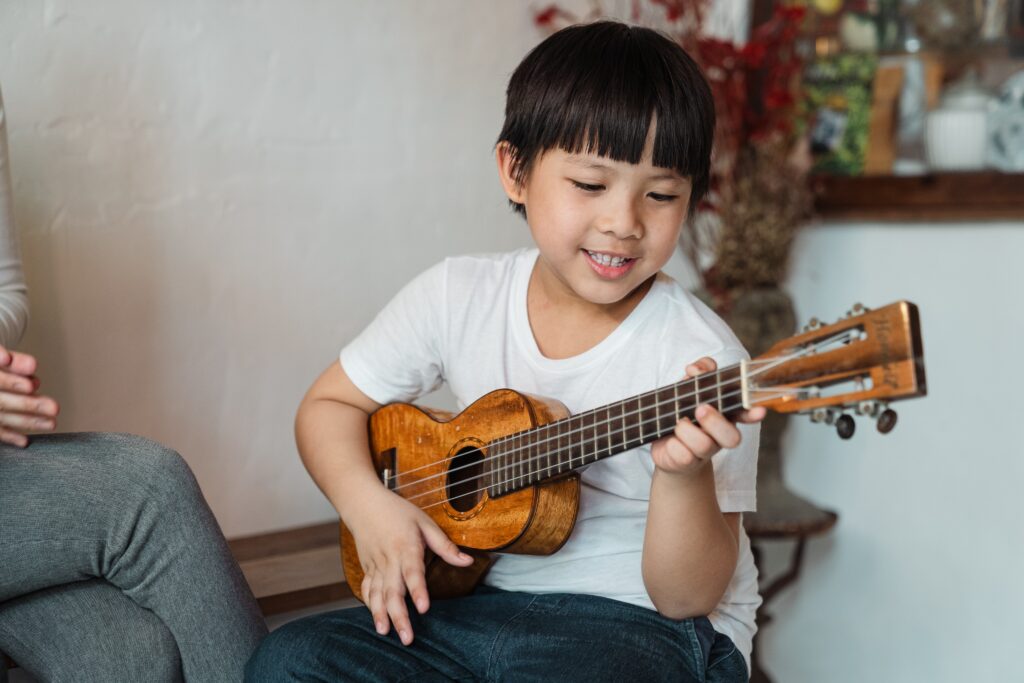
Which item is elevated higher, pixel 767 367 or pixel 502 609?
pixel 767 367

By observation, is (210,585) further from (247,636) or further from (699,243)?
(699,243)

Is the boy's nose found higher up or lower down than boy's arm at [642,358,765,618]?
higher up

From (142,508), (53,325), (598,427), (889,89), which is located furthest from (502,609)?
(889,89)

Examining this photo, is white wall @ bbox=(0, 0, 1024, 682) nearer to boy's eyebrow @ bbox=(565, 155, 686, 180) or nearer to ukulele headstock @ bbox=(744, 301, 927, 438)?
boy's eyebrow @ bbox=(565, 155, 686, 180)

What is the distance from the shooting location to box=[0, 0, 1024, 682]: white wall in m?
1.61

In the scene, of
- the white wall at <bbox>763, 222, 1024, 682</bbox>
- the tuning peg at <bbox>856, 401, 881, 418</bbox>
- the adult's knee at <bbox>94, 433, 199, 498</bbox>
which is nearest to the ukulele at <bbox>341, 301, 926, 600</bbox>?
the tuning peg at <bbox>856, 401, 881, 418</bbox>

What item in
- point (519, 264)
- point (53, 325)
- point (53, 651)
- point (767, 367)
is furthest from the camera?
point (53, 325)

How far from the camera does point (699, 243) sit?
2.20m

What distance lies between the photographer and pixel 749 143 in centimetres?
210

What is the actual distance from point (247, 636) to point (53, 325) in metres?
0.68

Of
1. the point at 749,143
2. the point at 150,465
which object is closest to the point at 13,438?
the point at 150,465

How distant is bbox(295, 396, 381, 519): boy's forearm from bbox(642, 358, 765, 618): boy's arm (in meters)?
0.39

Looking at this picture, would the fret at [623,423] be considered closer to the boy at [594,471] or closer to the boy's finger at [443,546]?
the boy at [594,471]

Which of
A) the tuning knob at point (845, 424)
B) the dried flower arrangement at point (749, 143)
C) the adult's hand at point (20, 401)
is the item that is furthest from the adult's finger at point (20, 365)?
the dried flower arrangement at point (749, 143)
